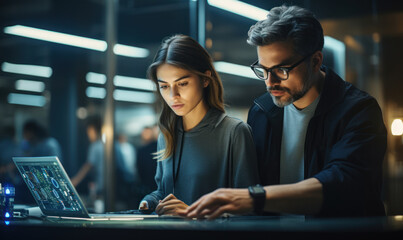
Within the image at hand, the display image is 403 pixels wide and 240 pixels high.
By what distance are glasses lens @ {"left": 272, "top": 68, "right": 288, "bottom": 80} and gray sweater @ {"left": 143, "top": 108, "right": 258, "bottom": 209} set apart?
292mm

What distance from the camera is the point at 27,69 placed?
823 cm

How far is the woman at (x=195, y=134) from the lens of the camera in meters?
2.15

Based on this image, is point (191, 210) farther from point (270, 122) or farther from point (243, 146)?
point (270, 122)

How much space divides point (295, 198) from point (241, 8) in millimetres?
2291

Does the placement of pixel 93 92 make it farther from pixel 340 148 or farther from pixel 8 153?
pixel 340 148

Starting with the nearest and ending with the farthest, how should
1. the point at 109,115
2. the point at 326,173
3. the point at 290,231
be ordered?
the point at 290,231 → the point at 326,173 → the point at 109,115

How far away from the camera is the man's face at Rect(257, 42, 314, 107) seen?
79.4 inches

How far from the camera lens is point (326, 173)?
5.84ft

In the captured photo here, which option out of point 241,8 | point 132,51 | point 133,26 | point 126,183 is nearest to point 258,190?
point 241,8

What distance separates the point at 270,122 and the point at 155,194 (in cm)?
65

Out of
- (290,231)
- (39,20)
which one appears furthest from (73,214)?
(39,20)

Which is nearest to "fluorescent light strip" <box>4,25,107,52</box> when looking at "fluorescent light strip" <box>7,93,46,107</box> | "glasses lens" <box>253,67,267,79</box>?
"fluorescent light strip" <box>7,93,46,107</box>

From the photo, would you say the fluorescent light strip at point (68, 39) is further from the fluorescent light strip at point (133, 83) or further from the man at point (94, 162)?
the man at point (94, 162)

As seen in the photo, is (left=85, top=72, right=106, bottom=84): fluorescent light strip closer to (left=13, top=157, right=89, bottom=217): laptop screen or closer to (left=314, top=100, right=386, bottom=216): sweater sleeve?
(left=13, top=157, right=89, bottom=217): laptop screen
